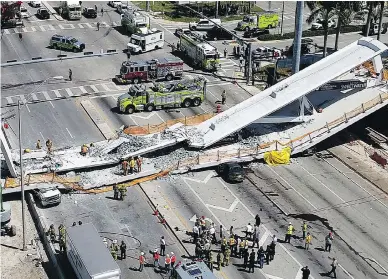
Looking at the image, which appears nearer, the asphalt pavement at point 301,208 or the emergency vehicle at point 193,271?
the emergency vehicle at point 193,271

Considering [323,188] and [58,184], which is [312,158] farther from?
[58,184]

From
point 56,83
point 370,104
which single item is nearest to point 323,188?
point 370,104

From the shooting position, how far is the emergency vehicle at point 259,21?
9288 centimetres

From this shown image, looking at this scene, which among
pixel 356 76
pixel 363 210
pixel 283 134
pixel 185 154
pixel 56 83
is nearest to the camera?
pixel 363 210

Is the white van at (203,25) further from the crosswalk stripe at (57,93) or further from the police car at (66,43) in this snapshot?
the crosswalk stripe at (57,93)

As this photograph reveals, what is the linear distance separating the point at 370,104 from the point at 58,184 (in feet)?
93.3

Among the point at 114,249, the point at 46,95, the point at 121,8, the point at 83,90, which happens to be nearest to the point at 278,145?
the point at 114,249

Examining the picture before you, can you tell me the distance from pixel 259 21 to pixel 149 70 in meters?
24.9

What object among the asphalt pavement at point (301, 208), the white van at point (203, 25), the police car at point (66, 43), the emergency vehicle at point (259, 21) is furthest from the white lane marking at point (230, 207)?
the white van at point (203, 25)

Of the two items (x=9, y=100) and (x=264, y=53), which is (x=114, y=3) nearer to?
(x=264, y=53)

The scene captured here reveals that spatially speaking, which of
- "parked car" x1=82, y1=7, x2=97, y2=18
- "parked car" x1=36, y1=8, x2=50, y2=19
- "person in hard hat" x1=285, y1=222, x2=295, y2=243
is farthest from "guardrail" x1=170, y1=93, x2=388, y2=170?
"parked car" x1=36, y1=8, x2=50, y2=19

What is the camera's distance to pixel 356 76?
66.4 m

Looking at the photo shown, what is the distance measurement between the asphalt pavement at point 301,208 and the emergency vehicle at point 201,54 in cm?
2372

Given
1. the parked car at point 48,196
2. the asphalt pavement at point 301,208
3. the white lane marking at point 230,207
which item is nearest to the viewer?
the asphalt pavement at point 301,208
